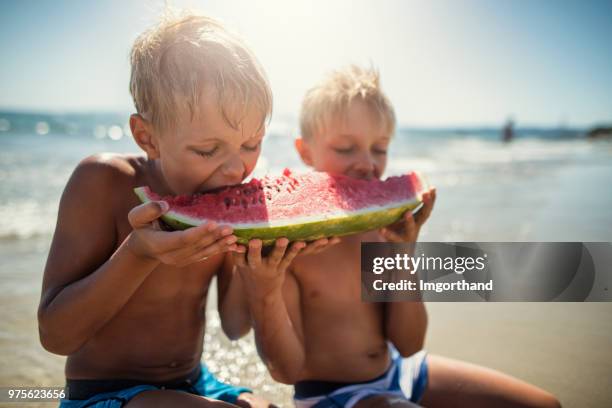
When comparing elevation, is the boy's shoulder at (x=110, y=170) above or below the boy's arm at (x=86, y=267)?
above

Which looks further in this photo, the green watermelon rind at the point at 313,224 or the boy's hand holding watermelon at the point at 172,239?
the green watermelon rind at the point at 313,224

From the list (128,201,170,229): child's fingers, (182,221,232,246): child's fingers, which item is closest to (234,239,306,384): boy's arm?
(182,221,232,246): child's fingers

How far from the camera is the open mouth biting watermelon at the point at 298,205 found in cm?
177

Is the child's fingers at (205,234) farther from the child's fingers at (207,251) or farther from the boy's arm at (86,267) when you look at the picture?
the boy's arm at (86,267)

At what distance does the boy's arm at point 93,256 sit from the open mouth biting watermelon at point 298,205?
0.18m

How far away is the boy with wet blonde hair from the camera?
1739 millimetres

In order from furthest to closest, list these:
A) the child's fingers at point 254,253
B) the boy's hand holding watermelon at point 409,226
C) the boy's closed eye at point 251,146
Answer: the boy's hand holding watermelon at point 409,226 < the boy's closed eye at point 251,146 < the child's fingers at point 254,253

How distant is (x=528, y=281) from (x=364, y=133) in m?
1.61

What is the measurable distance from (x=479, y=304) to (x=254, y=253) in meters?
2.90

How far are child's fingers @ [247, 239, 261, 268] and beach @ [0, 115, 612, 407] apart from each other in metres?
0.92

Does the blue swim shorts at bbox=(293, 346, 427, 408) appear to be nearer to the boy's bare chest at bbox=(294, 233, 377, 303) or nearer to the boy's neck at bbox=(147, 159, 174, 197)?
the boy's bare chest at bbox=(294, 233, 377, 303)

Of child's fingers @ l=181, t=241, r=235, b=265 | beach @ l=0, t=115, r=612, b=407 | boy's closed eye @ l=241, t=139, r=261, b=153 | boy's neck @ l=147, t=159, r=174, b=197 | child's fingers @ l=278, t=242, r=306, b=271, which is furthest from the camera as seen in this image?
beach @ l=0, t=115, r=612, b=407

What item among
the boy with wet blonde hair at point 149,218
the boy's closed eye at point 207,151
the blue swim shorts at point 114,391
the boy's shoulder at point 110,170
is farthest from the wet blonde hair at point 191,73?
the blue swim shorts at point 114,391

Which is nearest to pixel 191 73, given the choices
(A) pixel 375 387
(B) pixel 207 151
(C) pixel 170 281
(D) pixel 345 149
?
(B) pixel 207 151
